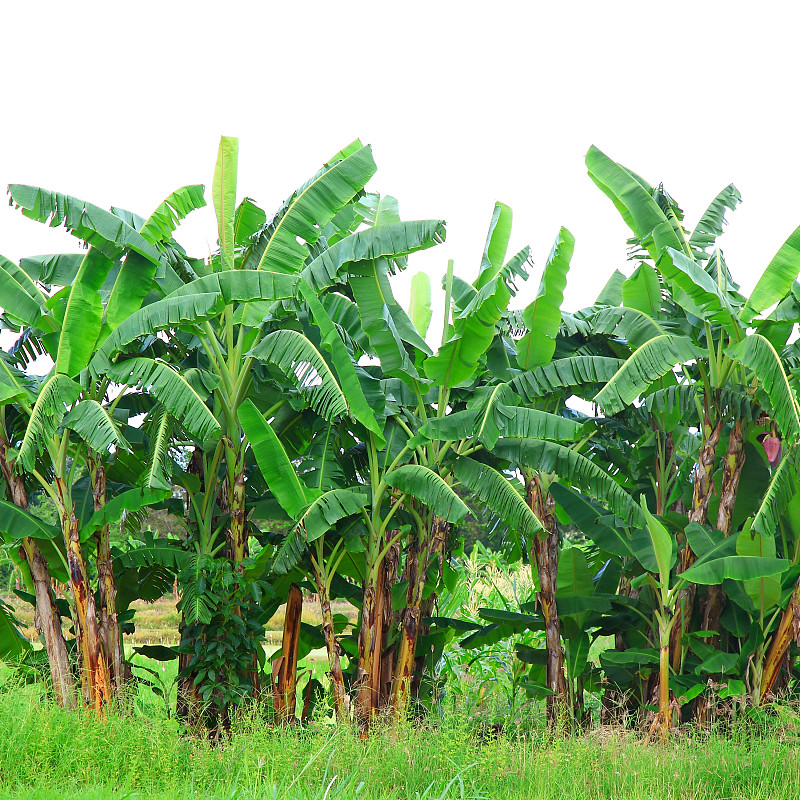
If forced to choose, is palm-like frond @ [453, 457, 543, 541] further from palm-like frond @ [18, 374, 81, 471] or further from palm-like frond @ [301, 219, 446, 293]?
palm-like frond @ [18, 374, 81, 471]

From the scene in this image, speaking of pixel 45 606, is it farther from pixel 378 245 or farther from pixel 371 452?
pixel 378 245

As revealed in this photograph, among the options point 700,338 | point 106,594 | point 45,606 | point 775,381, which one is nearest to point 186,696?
point 106,594

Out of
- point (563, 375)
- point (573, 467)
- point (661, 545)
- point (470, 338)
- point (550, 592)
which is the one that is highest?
point (470, 338)

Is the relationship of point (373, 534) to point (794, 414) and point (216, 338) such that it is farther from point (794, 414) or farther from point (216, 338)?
point (794, 414)

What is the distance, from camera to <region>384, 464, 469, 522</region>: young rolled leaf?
6.01 meters

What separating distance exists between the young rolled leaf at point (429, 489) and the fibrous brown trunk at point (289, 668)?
1649 millimetres

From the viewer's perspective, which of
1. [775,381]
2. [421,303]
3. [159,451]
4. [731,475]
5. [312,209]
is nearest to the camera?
[775,381]

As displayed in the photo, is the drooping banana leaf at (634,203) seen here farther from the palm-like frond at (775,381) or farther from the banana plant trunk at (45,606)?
the banana plant trunk at (45,606)

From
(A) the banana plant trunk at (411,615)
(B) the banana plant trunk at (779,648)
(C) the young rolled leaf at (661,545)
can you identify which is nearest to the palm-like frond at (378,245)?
(A) the banana plant trunk at (411,615)

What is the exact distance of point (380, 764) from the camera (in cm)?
514

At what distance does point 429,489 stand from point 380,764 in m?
2.08

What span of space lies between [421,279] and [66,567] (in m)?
4.89

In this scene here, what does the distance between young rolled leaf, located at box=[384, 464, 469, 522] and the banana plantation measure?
3cm

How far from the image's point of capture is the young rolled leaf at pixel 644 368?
20.2ft
